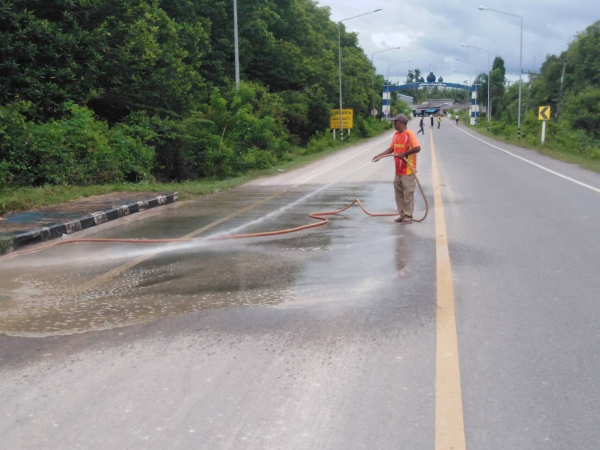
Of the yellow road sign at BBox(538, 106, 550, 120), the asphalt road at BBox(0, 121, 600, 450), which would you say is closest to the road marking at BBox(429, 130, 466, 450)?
the asphalt road at BBox(0, 121, 600, 450)

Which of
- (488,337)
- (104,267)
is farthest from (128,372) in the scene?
(104,267)

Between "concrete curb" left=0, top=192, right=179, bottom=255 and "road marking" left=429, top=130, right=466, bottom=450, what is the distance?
5.42 meters

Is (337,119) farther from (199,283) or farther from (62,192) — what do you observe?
(199,283)

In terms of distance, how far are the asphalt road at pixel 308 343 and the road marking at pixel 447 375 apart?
0.04 ft

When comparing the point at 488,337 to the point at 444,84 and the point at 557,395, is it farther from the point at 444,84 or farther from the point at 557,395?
the point at 444,84

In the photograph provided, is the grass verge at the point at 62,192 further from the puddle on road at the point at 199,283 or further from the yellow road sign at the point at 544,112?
the yellow road sign at the point at 544,112

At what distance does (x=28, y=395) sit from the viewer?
11.9 feet

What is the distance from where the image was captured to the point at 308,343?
4398mm

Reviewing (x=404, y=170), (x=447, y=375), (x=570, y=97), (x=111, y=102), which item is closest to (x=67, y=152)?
(x=111, y=102)

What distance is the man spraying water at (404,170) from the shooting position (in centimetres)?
1006

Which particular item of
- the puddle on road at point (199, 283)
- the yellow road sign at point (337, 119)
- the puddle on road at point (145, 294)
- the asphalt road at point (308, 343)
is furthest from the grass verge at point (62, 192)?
the yellow road sign at point (337, 119)

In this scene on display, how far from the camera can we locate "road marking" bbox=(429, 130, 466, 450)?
310cm

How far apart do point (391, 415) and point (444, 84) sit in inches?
5965

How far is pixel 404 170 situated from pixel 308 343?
6271 millimetres
